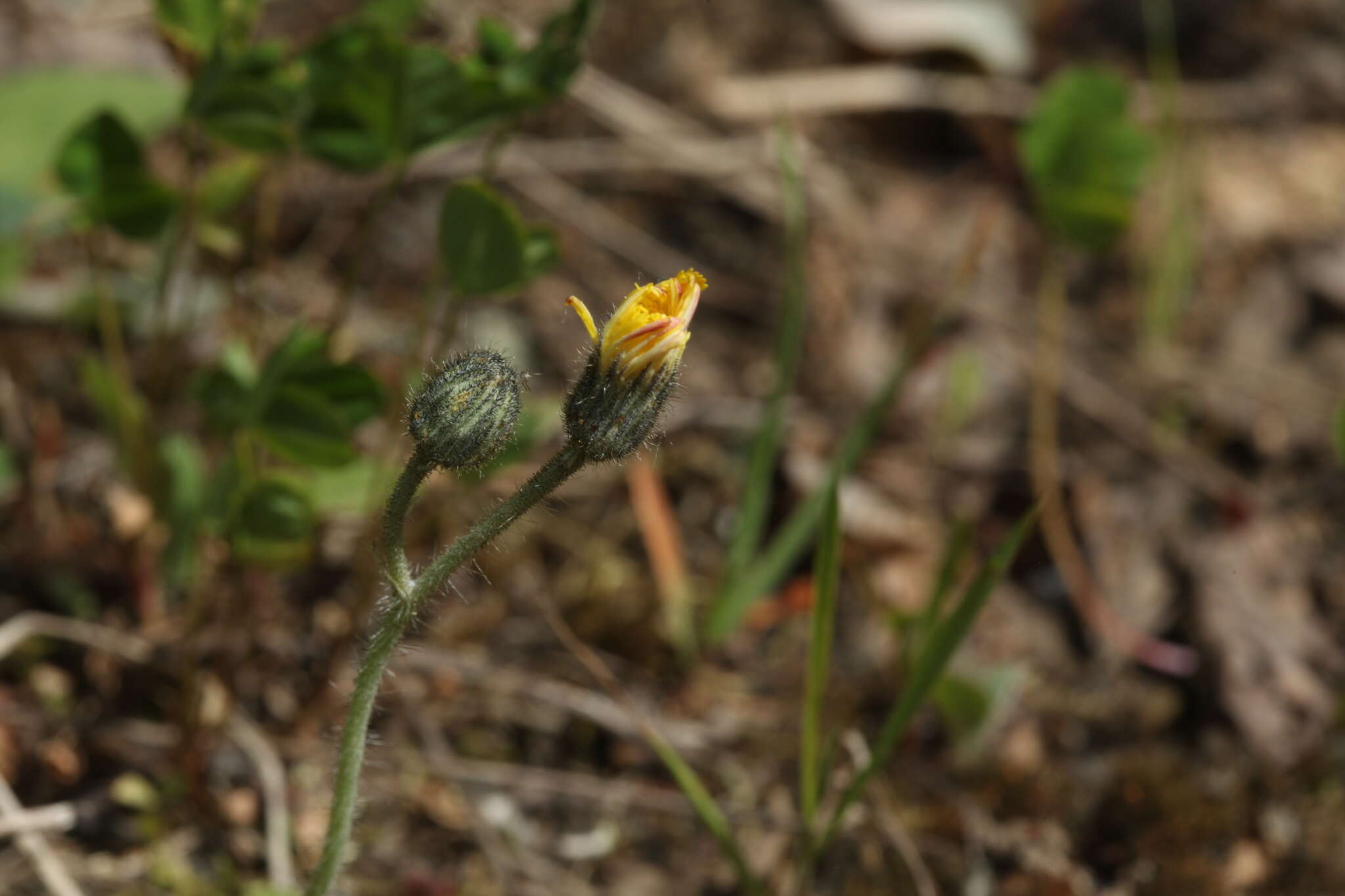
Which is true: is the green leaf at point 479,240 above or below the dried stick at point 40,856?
above

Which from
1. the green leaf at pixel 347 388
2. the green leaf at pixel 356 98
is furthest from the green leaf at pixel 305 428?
the green leaf at pixel 356 98

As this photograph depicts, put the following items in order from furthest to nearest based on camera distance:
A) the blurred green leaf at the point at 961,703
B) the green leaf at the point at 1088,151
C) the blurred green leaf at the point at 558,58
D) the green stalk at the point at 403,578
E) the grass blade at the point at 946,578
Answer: the green leaf at the point at 1088,151, the blurred green leaf at the point at 961,703, the grass blade at the point at 946,578, the blurred green leaf at the point at 558,58, the green stalk at the point at 403,578

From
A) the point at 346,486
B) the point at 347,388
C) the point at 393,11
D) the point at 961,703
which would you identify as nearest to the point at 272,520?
the point at 347,388

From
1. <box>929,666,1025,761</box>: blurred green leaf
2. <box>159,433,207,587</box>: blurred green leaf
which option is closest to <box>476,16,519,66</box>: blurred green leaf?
<box>159,433,207,587</box>: blurred green leaf

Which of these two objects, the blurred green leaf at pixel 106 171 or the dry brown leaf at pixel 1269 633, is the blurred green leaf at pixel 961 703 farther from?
the blurred green leaf at pixel 106 171

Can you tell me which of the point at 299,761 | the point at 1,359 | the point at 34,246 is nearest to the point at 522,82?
the point at 299,761

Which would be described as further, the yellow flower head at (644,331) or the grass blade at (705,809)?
the grass blade at (705,809)

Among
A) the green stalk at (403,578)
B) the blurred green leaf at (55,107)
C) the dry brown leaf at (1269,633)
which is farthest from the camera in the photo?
the blurred green leaf at (55,107)

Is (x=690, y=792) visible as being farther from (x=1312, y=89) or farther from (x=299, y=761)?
(x=1312, y=89)
